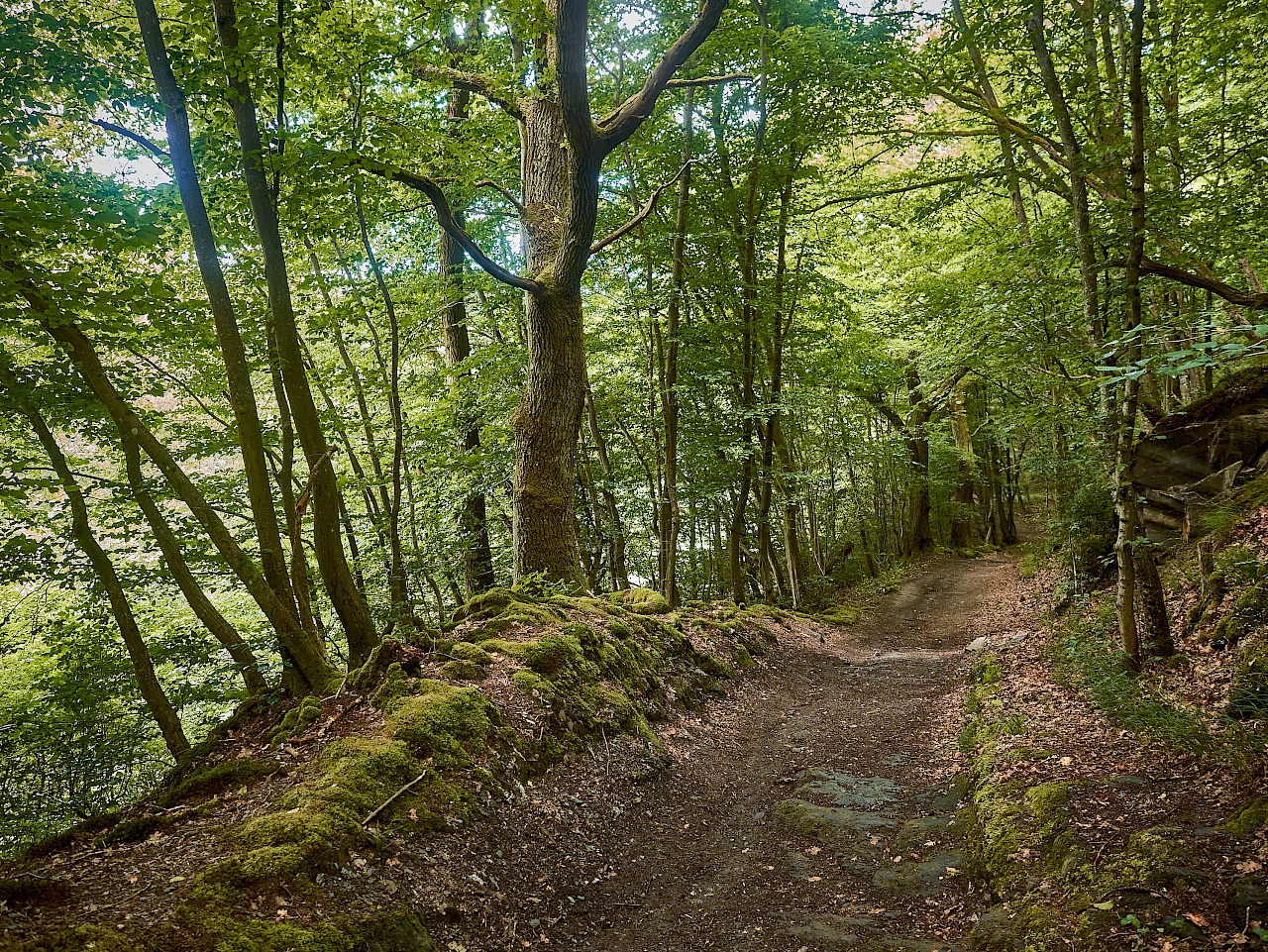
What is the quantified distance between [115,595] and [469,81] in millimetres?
7107

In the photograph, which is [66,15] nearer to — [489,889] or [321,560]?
[321,560]

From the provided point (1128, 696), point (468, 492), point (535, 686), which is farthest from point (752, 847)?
point (468, 492)

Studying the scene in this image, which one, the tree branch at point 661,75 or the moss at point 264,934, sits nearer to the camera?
the moss at point 264,934

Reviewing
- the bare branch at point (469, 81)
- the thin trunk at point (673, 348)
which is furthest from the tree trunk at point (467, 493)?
the bare branch at point (469, 81)

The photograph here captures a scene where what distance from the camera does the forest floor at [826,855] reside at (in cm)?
301

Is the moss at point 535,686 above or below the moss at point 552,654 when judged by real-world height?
below

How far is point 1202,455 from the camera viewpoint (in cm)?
729

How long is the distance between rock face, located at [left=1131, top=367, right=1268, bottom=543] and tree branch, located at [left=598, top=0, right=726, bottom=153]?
247 inches

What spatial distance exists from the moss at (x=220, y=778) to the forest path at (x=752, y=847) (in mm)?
1365

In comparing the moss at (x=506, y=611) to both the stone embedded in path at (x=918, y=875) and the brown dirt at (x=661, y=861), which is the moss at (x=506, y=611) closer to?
the brown dirt at (x=661, y=861)

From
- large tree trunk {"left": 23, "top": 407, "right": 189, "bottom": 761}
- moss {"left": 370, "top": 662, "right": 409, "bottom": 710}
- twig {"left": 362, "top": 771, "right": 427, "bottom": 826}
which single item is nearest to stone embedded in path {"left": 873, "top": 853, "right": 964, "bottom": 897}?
twig {"left": 362, "top": 771, "right": 427, "bottom": 826}

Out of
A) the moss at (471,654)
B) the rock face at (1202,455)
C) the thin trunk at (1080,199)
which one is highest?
the thin trunk at (1080,199)

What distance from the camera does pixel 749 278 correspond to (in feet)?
41.1

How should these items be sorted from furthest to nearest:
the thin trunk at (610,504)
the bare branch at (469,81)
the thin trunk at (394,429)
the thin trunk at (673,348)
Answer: the thin trunk at (610,504) < the thin trunk at (673,348) < the bare branch at (469,81) < the thin trunk at (394,429)
